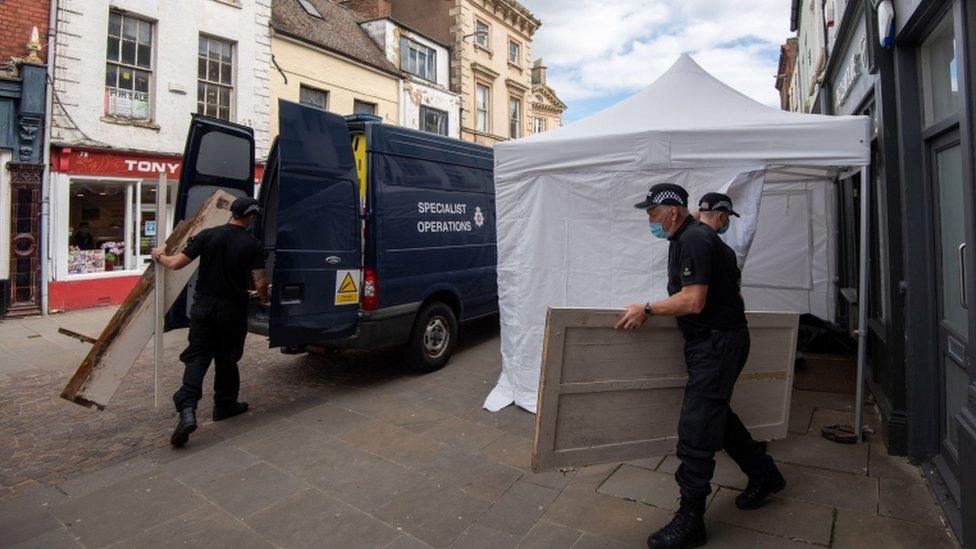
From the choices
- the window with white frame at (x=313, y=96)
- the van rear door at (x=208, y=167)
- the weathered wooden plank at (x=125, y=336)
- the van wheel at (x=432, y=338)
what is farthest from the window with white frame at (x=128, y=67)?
the van wheel at (x=432, y=338)

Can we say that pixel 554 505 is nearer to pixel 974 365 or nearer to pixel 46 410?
pixel 974 365

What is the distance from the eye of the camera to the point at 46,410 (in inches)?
199

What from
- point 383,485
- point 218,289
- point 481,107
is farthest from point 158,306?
point 481,107

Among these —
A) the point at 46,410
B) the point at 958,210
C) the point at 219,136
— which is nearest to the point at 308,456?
the point at 46,410

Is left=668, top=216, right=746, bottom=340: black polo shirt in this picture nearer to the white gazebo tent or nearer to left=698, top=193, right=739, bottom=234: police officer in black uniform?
left=698, top=193, right=739, bottom=234: police officer in black uniform

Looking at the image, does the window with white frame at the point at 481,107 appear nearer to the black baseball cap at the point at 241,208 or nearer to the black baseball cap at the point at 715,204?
the black baseball cap at the point at 241,208

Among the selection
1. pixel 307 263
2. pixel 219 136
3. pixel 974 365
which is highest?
pixel 219 136

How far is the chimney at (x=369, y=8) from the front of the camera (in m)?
20.7

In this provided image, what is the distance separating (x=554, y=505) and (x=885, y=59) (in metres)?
3.72

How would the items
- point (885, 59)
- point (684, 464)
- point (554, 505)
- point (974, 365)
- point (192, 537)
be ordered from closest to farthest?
point (974, 365)
point (684, 464)
point (192, 537)
point (554, 505)
point (885, 59)

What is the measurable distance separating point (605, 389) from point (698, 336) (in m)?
0.56

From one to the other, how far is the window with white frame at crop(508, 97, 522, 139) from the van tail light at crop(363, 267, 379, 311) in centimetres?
2124

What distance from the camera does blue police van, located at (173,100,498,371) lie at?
189 inches

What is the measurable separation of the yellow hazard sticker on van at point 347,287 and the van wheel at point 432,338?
0.93m
